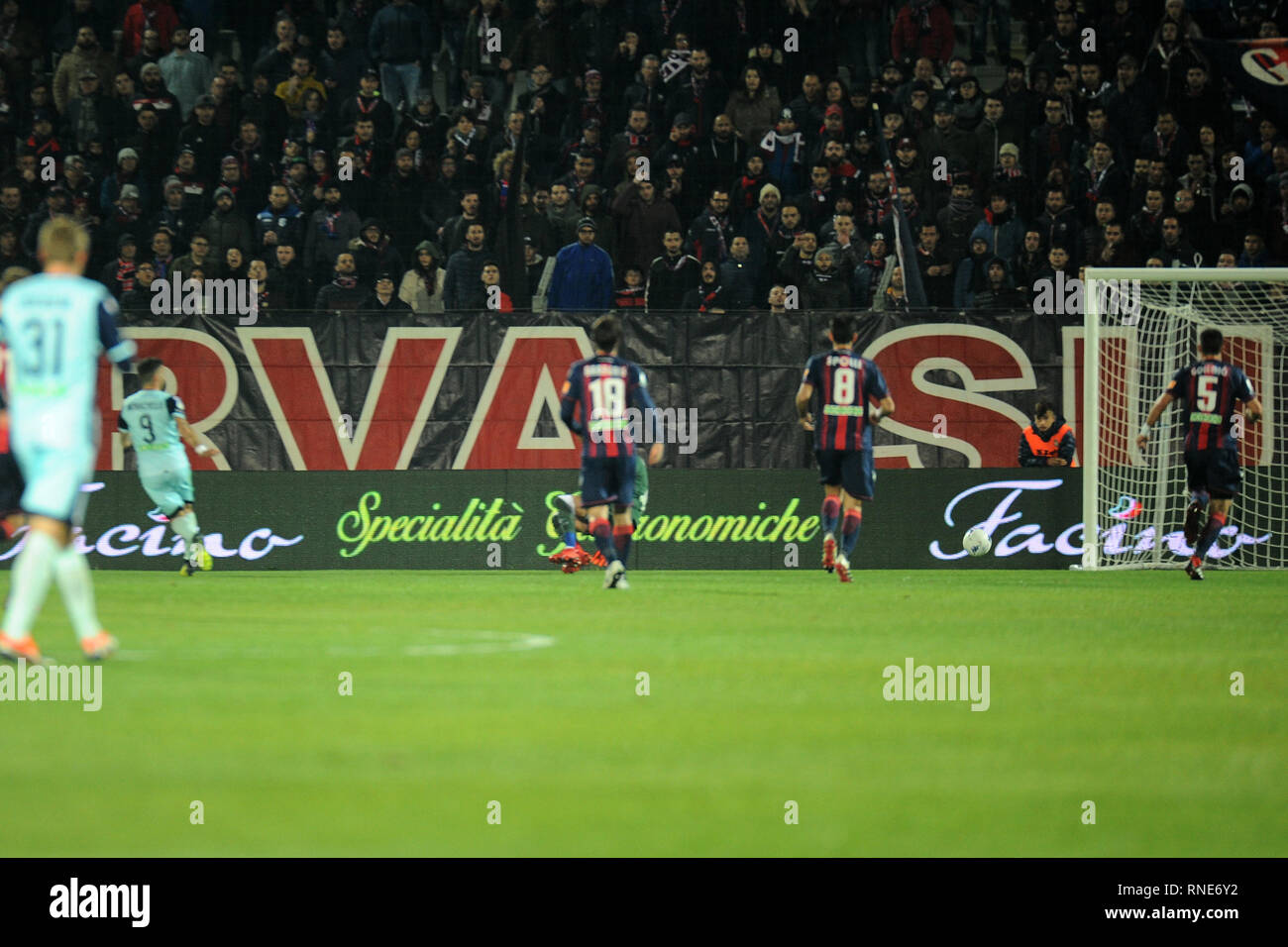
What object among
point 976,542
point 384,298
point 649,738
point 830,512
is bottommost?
point 976,542

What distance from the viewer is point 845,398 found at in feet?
51.6

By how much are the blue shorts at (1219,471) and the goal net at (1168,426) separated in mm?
1520

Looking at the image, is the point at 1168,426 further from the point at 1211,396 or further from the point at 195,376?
the point at 195,376

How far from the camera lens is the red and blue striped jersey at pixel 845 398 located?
51.4ft

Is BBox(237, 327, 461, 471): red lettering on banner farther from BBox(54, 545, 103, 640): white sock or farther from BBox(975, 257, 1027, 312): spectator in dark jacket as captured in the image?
BBox(54, 545, 103, 640): white sock

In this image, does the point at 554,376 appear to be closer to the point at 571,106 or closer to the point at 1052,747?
the point at 571,106

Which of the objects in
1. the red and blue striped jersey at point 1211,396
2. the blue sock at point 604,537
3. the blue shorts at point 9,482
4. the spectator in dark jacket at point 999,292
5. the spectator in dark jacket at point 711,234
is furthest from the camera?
the spectator in dark jacket at point 711,234

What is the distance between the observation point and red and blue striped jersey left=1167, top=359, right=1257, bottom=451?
1662cm

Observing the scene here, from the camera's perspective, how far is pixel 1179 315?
18.7 m

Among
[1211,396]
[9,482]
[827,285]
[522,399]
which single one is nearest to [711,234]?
[827,285]

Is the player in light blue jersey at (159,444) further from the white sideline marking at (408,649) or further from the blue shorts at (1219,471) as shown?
the blue shorts at (1219,471)

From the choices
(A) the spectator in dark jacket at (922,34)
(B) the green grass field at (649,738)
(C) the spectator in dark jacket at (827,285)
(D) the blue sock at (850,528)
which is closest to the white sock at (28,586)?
(B) the green grass field at (649,738)

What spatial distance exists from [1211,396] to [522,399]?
268 inches

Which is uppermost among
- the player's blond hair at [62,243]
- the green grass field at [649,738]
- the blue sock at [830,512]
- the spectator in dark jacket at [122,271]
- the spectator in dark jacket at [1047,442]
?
the spectator in dark jacket at [122,271]
